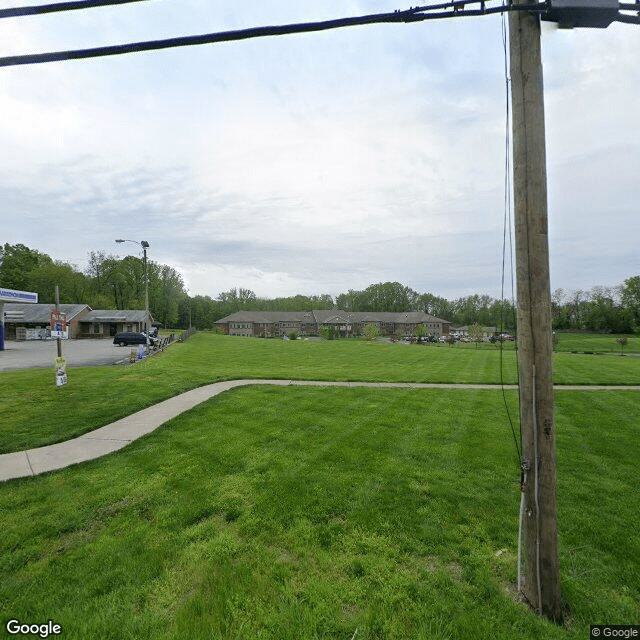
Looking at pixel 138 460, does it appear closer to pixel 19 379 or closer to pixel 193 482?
pixel 193 482

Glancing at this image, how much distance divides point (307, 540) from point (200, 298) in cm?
11188

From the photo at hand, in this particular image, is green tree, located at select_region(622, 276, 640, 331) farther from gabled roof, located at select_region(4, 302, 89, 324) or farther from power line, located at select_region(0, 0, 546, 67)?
gabled roof, located at select_region(4, 302, 89, 324)

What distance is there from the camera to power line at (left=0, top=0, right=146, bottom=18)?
3.65 meters

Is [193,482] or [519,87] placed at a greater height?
[519,87]

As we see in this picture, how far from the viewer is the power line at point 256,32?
3672 millimetres

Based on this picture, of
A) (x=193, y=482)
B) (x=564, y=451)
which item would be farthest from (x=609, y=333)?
(x=193, y=482)

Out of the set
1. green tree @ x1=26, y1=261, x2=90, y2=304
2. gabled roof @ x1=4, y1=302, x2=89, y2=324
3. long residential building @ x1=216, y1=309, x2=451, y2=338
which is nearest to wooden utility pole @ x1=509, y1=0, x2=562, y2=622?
gabled roof @ x1=4, y1=302, x2=89, y2=324

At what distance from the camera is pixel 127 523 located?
457 cm

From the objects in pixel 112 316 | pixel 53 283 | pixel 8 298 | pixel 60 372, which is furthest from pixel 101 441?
pixel 53 283

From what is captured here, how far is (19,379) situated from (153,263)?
74624 millimetres

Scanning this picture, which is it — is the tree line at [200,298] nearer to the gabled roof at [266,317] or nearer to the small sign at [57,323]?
the gabled roof at [266,317]

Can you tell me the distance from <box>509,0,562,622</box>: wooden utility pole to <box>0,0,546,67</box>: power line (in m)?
0.69

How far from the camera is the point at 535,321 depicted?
3346 mm

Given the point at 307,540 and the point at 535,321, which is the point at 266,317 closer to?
the point at 307,540
